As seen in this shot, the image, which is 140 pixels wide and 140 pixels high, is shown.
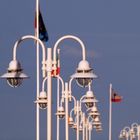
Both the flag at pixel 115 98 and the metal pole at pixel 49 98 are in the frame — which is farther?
the flag at pixel 115 98

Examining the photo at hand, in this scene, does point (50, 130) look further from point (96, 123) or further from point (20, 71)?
point (96, 123)

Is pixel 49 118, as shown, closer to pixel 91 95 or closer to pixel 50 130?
pixel 50 130

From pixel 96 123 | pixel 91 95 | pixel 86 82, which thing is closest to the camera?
pixel 86 82

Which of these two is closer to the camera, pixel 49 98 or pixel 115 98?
pixel 49 98

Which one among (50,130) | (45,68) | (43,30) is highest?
(43,30)

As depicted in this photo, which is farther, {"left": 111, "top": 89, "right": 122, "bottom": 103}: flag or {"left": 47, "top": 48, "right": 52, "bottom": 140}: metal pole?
{"left": 111, "top": 89, "right": 122, "bottom": 103}: flag

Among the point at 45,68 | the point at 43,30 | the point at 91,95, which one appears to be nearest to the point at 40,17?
the point at 43,30

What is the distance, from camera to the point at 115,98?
70625mm

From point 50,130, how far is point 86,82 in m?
1.59

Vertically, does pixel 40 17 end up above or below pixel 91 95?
above

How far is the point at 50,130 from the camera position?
24.8 metres

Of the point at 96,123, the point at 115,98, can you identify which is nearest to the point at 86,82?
the point at 96,123

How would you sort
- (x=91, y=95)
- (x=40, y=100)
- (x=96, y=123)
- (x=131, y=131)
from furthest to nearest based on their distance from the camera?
(x=131, y=131), (x=96, y=123), (x=91, y=95), (x=40, y=100)

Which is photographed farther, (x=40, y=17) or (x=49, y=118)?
(x=40, y=17)
